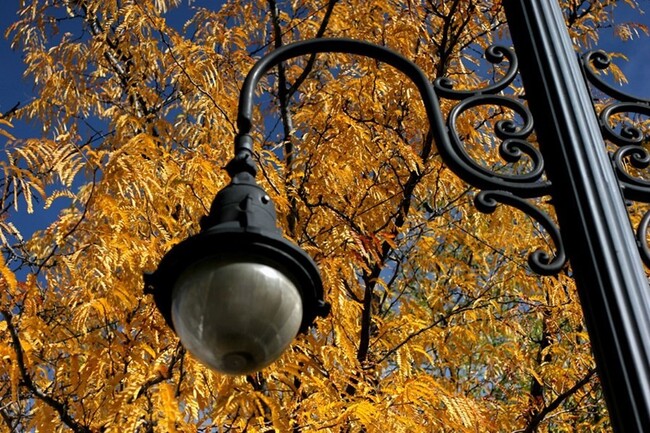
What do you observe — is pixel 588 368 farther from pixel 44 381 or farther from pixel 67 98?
pixel 67 98

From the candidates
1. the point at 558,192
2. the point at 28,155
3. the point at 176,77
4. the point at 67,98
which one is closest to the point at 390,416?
the point at 558,192

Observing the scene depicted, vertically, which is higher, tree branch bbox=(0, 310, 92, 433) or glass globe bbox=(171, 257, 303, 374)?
tree branch bbox=(0, 310, 92, 433)

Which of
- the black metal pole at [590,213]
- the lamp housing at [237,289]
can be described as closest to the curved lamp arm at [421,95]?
the black metal pole at [590,213]

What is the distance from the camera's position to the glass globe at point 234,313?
193cm

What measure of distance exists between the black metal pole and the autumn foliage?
141cm

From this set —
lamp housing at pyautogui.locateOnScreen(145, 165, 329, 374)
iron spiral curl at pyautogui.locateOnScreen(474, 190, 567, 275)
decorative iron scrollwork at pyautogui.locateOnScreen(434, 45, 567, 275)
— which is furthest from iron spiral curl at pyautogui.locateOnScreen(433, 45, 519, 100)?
lamp housing at pyautogui.locateOnScreen(145, 165, 329, 374)

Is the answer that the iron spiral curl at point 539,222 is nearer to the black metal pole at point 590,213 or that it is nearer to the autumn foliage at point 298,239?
the black metal pole at point 590,213

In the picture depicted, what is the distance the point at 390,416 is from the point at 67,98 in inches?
157

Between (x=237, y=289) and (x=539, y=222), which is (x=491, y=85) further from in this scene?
(x=237, y=289)

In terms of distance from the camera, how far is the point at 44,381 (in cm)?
418

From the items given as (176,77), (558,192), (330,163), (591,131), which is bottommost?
(558,192)

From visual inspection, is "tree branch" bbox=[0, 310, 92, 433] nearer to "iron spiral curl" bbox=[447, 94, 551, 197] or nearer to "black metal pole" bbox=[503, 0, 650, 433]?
"iron spiral curl" bbox=[447, 94, 551, 197]

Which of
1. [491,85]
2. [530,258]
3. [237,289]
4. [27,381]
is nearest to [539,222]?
[530,258]

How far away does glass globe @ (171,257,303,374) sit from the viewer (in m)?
1.93
